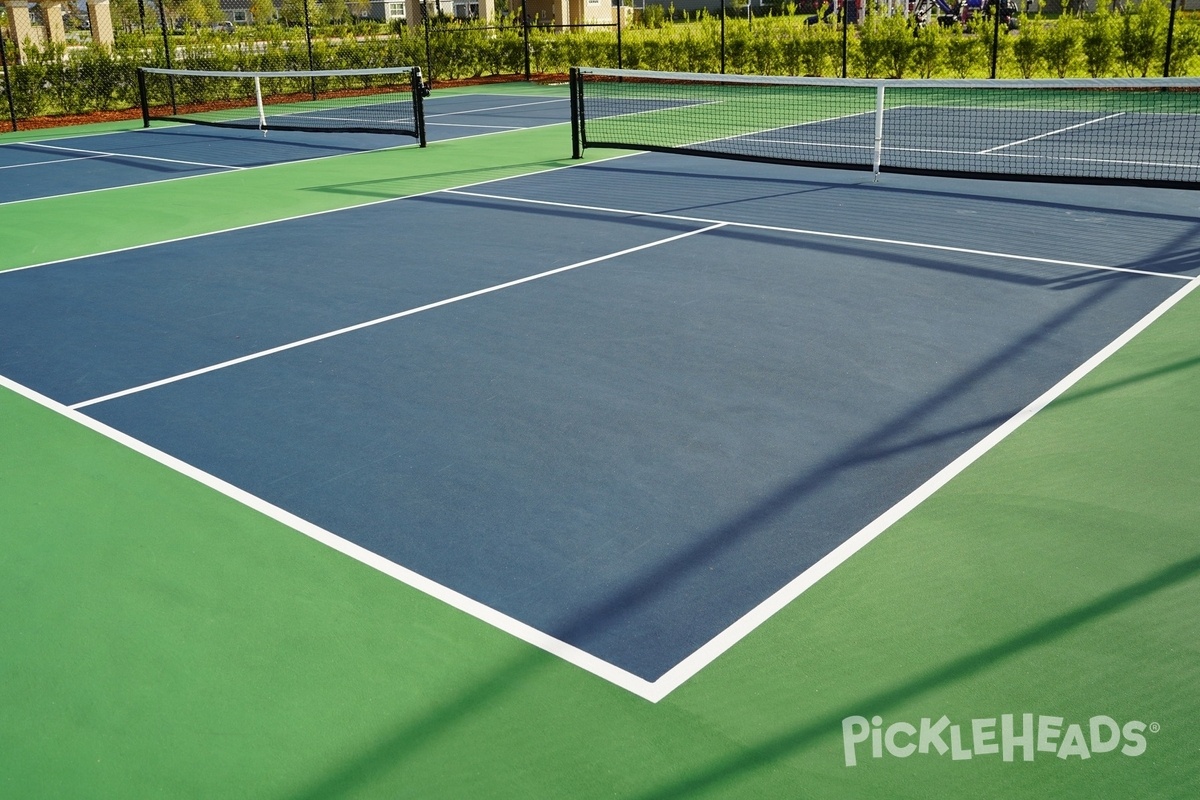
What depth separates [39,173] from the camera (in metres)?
16.7

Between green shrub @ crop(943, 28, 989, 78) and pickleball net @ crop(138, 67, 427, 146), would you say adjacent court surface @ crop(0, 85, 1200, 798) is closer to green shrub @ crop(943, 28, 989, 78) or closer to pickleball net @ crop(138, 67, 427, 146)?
pickleball net @ crop(138, 67, 427, 146)

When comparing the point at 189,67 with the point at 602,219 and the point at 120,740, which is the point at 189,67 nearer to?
the point at 602,219

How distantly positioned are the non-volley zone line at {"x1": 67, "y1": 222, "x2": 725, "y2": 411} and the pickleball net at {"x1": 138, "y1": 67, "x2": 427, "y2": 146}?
446 inches

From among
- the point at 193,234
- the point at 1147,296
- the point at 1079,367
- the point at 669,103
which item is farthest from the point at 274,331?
the point at 669,103

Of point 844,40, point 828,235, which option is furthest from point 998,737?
point 844,40

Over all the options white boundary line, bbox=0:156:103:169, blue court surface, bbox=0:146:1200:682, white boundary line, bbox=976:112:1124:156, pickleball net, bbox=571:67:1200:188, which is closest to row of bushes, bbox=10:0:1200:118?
pickleball net, bbox=571:67:1200:188

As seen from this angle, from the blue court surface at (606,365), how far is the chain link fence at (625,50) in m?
11.9

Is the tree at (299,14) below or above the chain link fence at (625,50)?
above

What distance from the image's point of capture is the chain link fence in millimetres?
22406

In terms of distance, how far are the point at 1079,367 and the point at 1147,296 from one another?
6.20 ft

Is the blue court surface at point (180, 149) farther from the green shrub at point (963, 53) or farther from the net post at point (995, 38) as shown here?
the net post at point (995, 38)

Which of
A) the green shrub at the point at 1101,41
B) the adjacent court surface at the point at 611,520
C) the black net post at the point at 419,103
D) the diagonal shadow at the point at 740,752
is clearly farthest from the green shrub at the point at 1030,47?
the diagonal shadow at the point at 740,752

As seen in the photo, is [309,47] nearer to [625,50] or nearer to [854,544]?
[625,50]

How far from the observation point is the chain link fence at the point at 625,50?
22.4 m
